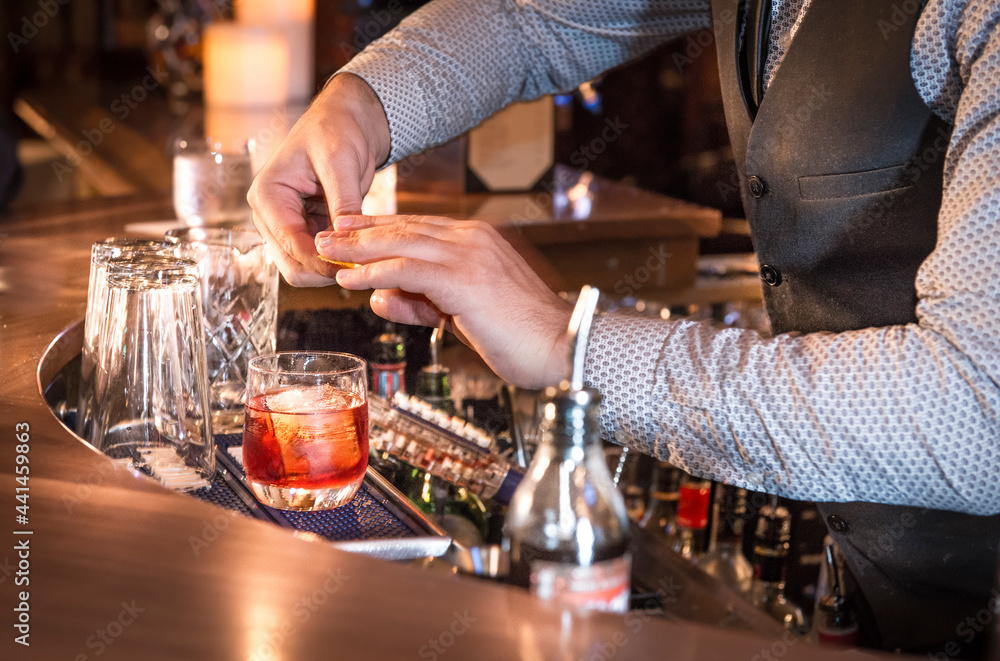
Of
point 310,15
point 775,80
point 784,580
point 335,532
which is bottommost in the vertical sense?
point 784,580

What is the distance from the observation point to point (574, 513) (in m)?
0.60

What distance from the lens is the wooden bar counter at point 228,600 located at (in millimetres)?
520

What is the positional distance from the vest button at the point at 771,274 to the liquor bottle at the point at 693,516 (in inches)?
14.7

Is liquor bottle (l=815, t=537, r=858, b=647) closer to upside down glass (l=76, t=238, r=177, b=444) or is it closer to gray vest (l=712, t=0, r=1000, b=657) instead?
gray vest (l=712, t=0, r=1000, b=657)

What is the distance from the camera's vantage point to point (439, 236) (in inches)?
37.1

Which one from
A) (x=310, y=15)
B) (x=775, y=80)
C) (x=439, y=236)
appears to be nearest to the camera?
(x=439, y=236)

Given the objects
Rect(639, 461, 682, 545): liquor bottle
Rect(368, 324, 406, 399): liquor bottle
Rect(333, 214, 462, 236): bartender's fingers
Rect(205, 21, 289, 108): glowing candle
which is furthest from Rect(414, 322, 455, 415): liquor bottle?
Rect(205, 21, 289, 108): glowing candle

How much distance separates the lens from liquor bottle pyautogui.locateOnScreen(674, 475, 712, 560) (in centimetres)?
154

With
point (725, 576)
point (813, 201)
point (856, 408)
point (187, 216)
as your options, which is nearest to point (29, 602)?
point (856, 408)

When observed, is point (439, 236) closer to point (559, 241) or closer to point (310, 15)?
point (559, 241)

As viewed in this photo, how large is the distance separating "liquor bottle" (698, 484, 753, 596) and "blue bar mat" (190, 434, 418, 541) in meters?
0.80

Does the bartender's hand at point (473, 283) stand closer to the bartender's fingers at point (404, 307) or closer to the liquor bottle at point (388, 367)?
the bartender's fingers at point (404, 307)

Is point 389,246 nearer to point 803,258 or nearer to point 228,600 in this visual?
point 228,600

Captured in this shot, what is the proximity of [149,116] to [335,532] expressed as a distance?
12.2 ft
